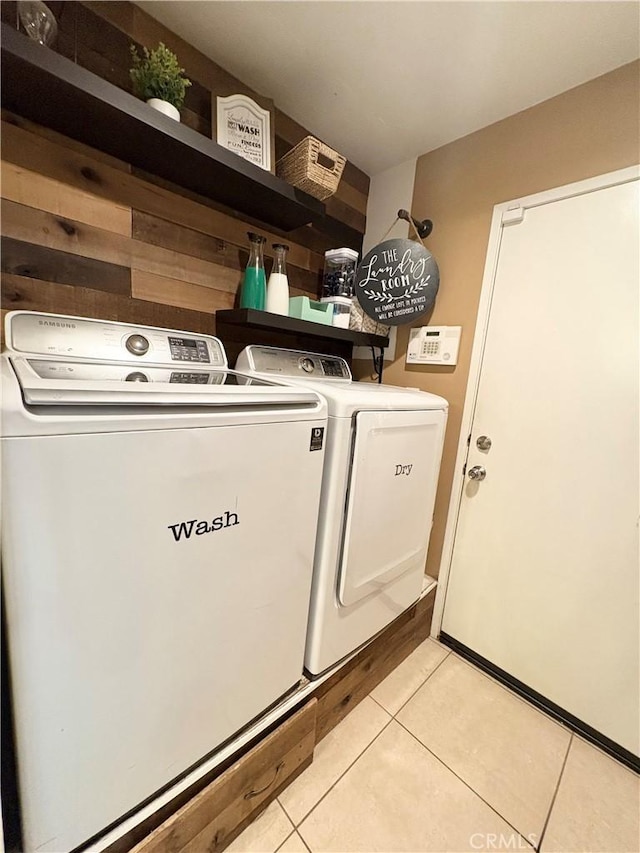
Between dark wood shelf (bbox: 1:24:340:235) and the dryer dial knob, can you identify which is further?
the dryer dial knob

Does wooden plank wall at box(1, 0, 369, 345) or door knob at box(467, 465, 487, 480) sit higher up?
wooden plank wall at box(1, 0, 369, 345)

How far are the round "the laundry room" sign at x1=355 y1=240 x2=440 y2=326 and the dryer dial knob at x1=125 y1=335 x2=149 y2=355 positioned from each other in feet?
3.47

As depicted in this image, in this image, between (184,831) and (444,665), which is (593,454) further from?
(184,831)

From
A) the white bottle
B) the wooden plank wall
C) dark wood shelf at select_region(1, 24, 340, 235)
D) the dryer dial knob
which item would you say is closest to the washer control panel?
the dryer dial knob

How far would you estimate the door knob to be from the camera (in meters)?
1.62

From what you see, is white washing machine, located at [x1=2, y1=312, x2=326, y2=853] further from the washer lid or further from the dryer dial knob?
the dryer dial knob

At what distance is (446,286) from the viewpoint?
173 cm

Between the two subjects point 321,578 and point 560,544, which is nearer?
point 321,578

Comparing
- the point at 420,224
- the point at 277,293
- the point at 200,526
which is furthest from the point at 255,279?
the point at 200,526

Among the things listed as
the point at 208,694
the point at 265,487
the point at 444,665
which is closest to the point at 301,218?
the point at 265,487

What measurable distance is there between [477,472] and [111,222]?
181cm

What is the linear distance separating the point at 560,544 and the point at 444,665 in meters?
0.83

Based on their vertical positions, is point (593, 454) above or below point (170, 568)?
above

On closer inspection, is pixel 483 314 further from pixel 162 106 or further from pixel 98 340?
pixel 98 340
